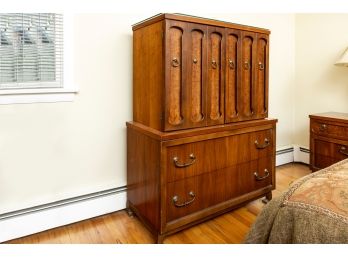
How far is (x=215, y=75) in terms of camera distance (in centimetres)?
204

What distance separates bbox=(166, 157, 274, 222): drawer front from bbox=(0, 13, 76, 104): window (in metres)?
1.02

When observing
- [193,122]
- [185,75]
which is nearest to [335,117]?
[193,122]

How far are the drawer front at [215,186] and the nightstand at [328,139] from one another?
0.80 meters

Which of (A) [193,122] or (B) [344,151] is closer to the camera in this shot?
(A) [193,122]

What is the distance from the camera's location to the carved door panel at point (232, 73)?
209 centimetres

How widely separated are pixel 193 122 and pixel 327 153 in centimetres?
168

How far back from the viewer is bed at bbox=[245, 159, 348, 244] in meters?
0.90

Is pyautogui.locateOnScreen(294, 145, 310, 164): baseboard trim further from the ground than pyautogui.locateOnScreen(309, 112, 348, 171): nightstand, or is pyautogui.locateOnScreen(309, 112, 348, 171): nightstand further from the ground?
pyautogui.locateOnScreen(309, 112, 348, 171): nightstand

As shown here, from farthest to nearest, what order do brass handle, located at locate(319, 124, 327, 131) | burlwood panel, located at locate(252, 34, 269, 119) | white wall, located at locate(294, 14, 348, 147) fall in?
white wall, located at locate(294, 14, 348, 147), brass handle, located at locate(319, 124, 327, 131), burlwood panel, located at locate(252, 34, 269, 119)

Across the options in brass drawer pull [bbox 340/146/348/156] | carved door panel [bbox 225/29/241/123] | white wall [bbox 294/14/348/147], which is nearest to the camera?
carved door panel [bbox 225/29/241/123]

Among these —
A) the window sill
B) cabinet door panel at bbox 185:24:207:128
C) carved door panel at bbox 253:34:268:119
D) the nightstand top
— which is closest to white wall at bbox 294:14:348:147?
the nightstand top

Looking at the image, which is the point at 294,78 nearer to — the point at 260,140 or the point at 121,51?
the point at 260,140

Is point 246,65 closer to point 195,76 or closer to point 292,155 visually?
point 195,76

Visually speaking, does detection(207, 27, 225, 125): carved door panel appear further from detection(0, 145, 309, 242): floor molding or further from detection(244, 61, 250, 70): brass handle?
detection(0, 145, 309, 242): floor molding
